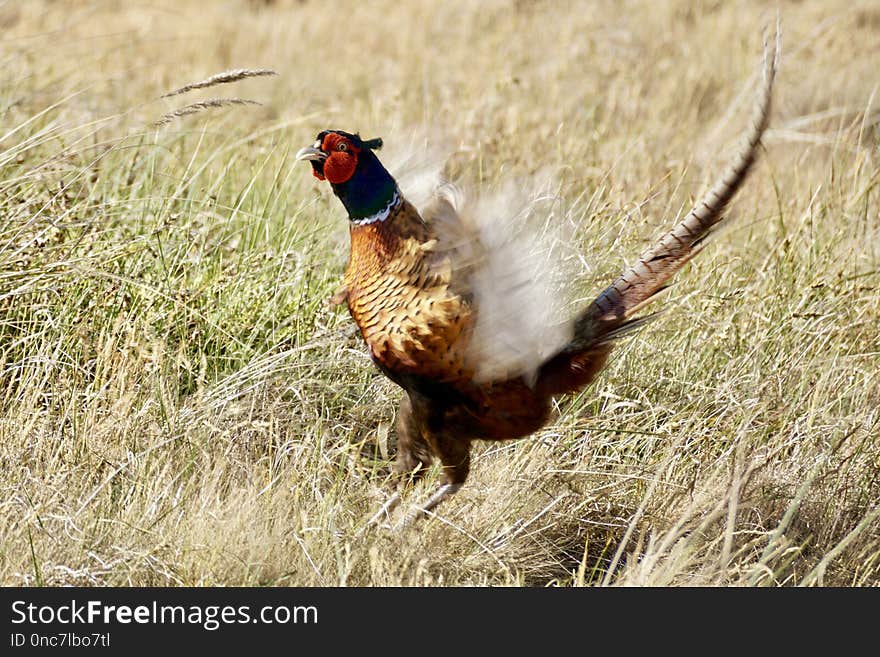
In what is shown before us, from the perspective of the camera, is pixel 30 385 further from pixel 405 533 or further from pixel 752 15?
pixel 752 15

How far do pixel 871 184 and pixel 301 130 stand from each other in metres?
3.06

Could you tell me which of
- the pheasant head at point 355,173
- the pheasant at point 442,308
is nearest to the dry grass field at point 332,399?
the pheasant at point 442,308

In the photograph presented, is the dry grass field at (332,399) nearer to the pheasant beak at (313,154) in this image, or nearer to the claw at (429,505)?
the claw at (429,505)

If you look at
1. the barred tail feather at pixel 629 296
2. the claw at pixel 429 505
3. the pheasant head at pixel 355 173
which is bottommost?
the claw at pixel 429 505

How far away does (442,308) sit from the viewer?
2891 millimetres

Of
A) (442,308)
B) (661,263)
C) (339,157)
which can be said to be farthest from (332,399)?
(661,263)

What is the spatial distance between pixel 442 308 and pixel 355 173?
0.43m

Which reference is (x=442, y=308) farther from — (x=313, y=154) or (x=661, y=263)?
(x=661, y=263)

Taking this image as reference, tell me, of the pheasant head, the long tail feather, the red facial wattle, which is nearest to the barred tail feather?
the long tail feather

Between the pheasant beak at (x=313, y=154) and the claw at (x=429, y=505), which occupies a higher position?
the pheasant beak at (x=313, y=154)

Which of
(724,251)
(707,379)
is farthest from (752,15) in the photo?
(707,379)

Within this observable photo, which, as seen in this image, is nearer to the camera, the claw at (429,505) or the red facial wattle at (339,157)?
the red facial wattle at (339,157)

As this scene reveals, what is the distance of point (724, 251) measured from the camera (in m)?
4.54

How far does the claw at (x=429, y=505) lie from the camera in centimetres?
310
